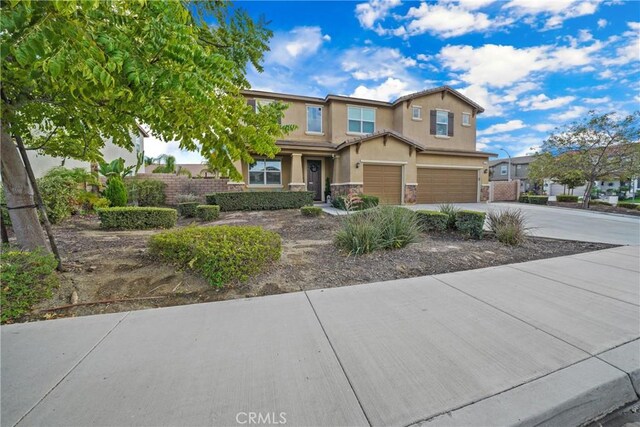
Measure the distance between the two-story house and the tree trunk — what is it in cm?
1042

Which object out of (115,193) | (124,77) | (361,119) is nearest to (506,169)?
(361,119)

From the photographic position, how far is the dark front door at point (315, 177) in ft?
53.5

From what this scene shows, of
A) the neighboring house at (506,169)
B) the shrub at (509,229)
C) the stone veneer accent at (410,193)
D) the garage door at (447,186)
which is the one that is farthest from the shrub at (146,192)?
the neighboring house at (506,169)

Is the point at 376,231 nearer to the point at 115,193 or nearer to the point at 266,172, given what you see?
the point at 115,193

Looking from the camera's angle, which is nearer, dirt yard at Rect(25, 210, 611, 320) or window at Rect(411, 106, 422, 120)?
dirt yard at Rect(25, 210, 611, 320)

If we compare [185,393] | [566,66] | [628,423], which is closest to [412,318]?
[628,423]

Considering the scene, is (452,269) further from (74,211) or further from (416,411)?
(74,211)

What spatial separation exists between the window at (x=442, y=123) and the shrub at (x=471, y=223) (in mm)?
12983

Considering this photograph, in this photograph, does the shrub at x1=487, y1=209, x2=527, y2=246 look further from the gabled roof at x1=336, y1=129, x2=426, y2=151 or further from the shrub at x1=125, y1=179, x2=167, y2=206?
the shrub at x1=125, y1=179, x2=167, y2=206

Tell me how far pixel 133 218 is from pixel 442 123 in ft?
60.8

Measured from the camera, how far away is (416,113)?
17.3m

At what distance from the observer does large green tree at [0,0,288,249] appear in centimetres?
182

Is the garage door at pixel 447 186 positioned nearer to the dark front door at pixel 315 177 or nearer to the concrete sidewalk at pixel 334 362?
the dark front door at pixel 315 177

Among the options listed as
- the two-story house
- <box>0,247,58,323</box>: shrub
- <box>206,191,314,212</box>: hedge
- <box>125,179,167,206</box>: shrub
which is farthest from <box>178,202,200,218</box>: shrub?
<box>0,247,58,323</box>: shrub
